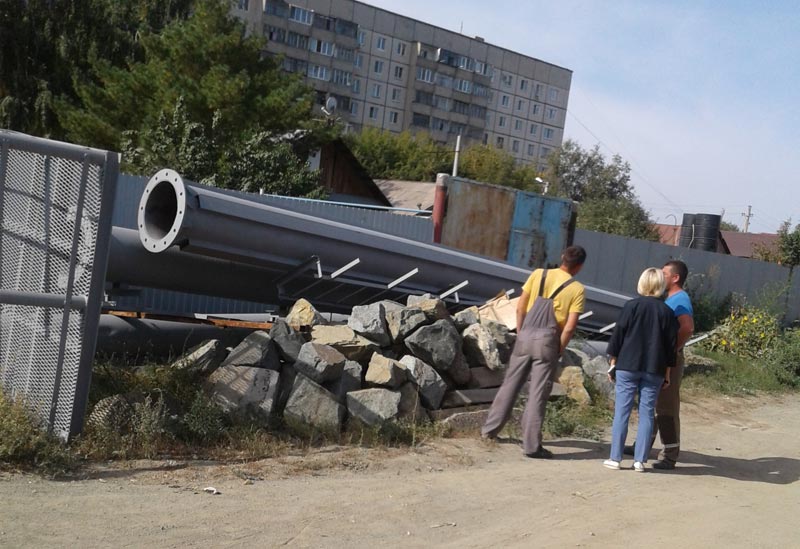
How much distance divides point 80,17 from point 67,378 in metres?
27.4

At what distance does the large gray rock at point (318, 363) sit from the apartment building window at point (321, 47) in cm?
6438

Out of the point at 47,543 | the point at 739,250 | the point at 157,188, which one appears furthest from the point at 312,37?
the point at 47,543

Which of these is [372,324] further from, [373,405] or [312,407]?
[312,407]

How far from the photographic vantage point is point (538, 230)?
1534cm

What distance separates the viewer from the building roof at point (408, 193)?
111 ft

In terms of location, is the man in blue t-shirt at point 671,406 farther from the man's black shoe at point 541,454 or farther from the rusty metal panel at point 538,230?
the rusty metal panel at point 538,230

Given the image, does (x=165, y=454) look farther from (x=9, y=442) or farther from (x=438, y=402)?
(x=438, y=402)

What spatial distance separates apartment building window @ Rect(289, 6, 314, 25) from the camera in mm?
67312

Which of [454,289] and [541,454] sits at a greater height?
[454,289]

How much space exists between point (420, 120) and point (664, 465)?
72.4 metres

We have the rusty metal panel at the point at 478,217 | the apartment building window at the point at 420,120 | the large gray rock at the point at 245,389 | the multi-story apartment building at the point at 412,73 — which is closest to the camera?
the large gray rock at the point at 245,389

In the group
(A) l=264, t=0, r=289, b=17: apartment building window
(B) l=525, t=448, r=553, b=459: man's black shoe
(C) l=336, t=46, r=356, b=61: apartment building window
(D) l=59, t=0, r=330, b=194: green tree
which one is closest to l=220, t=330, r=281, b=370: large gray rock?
(B) l=525, t=448, r=553, b=459: man's black shoe

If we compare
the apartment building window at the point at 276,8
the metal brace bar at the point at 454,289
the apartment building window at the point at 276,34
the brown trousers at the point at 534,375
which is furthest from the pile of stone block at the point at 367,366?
the apartment building window at the point at 276,34

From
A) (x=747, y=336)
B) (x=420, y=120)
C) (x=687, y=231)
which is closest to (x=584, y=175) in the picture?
(x=420, y=120)
